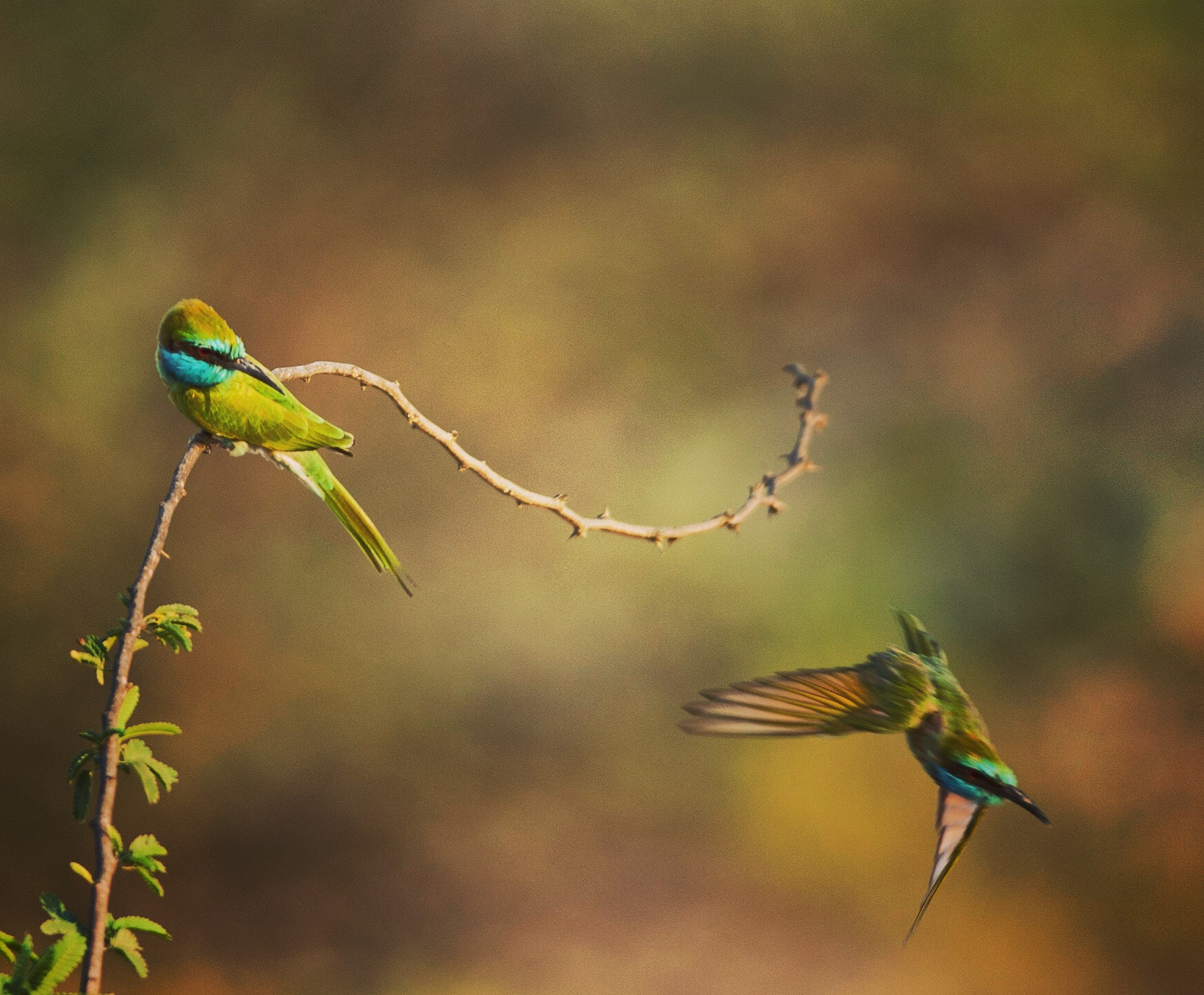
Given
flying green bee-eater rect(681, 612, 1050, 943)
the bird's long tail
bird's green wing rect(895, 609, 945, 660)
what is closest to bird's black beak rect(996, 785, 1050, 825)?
flying green bee-eater rect(681, 612, 1050, 943)

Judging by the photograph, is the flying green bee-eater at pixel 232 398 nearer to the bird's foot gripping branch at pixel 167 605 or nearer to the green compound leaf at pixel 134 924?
the bird's foot gripping branch at pixel 167 605

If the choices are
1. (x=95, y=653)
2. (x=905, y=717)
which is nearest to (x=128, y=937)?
(x=95, y=653)

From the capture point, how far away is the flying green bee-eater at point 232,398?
50 cm

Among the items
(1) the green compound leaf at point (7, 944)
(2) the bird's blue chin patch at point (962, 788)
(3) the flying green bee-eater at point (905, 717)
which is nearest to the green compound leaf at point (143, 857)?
(1) the green compound leaf at point (7, 944)

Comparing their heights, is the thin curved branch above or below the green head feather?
below

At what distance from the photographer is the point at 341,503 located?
1.73 feet

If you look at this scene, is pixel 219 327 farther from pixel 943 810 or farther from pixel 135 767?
pixel 943 810

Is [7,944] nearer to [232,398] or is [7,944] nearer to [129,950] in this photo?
[129,950]

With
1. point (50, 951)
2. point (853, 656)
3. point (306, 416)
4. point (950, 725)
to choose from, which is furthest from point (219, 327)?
point (853, 656)

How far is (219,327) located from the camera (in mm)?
501

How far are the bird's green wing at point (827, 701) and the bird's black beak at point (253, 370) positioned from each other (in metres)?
0.24

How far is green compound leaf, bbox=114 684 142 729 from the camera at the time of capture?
15.4 inches

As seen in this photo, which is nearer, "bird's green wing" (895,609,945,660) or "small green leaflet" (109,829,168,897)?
"small green leaflet" (109,829,168,897)

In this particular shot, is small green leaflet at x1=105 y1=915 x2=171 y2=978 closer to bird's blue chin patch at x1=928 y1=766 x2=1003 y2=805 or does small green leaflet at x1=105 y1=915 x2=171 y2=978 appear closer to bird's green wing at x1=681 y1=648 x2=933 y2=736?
bird's green wing at x1=681 y1=648 x2=933 y2=736
